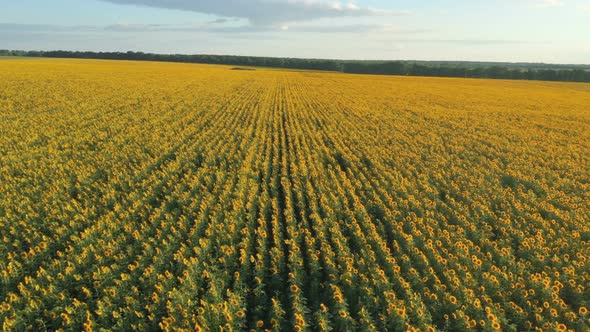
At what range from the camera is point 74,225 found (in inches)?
316

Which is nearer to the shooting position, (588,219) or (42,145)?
(588,219)

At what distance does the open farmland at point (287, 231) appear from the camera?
5723 millimetres

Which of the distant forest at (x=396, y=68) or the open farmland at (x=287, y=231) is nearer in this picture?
the open farmland at (x=287, y=231)

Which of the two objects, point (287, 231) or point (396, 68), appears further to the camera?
point (396, 68)

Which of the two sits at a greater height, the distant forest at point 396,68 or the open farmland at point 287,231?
the distant forest at point 396,68

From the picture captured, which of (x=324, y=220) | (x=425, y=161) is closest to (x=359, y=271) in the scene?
(x=324, y=220)

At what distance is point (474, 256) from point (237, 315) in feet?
15.4

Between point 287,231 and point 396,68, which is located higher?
point 396,68

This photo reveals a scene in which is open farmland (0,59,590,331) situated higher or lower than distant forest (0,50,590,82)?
lower

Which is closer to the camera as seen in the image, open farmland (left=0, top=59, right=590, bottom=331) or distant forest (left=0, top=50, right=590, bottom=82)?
open farmland (left=0, top=59, right=590, bottom=331)

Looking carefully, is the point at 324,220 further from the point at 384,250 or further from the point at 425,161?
the point at 425,161

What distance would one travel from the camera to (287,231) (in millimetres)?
7949

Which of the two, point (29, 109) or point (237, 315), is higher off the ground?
point (29, 109)

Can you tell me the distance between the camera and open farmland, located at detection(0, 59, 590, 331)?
18.8 ft
